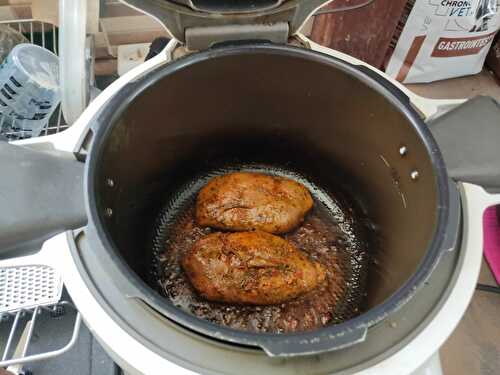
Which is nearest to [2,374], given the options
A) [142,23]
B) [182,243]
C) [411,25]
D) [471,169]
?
[182,243]

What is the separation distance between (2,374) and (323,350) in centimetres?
47

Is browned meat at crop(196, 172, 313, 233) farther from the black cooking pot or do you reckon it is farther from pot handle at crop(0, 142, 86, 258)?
pot handle at crop(0, 142, 86, 258)

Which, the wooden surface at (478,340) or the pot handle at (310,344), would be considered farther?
the wooden surface at (478,340)

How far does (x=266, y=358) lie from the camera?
529 mm

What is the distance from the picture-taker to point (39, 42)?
1250mm

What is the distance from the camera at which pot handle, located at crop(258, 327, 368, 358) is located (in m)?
0.46

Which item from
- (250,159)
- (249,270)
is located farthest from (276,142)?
(249,270)

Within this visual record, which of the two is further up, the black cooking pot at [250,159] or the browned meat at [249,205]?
the black cooking pot at [250,159]

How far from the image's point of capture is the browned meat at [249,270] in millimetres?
761

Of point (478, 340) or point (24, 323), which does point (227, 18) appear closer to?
point (24, 323)

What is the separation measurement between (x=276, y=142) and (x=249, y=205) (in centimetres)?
15

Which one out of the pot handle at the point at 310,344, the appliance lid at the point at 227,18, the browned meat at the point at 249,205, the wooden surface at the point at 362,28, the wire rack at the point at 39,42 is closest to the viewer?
the pot handle at the point at 310,344

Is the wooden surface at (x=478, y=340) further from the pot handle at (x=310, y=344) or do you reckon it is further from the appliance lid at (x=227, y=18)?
the appliance lid at (x=227, y=18)

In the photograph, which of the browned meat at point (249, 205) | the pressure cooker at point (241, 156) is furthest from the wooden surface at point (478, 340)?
the browned meat at point (249, 205)
